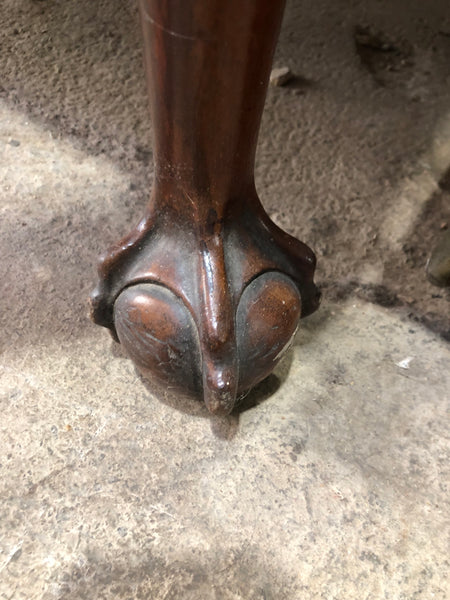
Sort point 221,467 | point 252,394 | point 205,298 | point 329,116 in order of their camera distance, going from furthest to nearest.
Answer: point 329,116, point 252,394, point 221,467, point 205,298

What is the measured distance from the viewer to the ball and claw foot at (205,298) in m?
0.88

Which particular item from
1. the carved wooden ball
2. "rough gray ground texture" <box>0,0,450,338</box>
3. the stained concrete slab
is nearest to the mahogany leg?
the carved wooden ball

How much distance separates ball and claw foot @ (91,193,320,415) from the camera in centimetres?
88

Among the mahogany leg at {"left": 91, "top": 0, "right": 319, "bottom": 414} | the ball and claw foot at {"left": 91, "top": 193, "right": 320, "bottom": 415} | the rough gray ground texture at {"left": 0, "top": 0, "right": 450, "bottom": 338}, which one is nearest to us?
the mahogany leg at {"left": 91, "top": 0, "right": 319, "bottom": 414}

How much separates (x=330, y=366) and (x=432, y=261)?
1.24ft

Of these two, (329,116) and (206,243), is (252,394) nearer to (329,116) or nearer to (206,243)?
(206,243)

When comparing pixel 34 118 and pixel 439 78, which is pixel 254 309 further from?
pixel 439 78

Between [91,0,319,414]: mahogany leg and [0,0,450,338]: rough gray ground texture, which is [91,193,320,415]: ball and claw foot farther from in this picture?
[0,0,450,338]: rough gray ground texture

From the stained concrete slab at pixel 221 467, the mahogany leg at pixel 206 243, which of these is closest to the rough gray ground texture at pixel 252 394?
the stained concrete slab at pixel 221 467

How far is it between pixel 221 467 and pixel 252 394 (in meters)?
A: 0.16

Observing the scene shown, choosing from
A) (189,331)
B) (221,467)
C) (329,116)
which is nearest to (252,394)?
(221,467)

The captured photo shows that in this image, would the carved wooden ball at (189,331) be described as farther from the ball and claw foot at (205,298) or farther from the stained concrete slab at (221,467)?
the stained concrete slab at (221,467)

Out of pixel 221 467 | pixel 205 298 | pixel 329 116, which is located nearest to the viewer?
pixel 205 298

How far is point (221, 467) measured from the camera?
101cm
